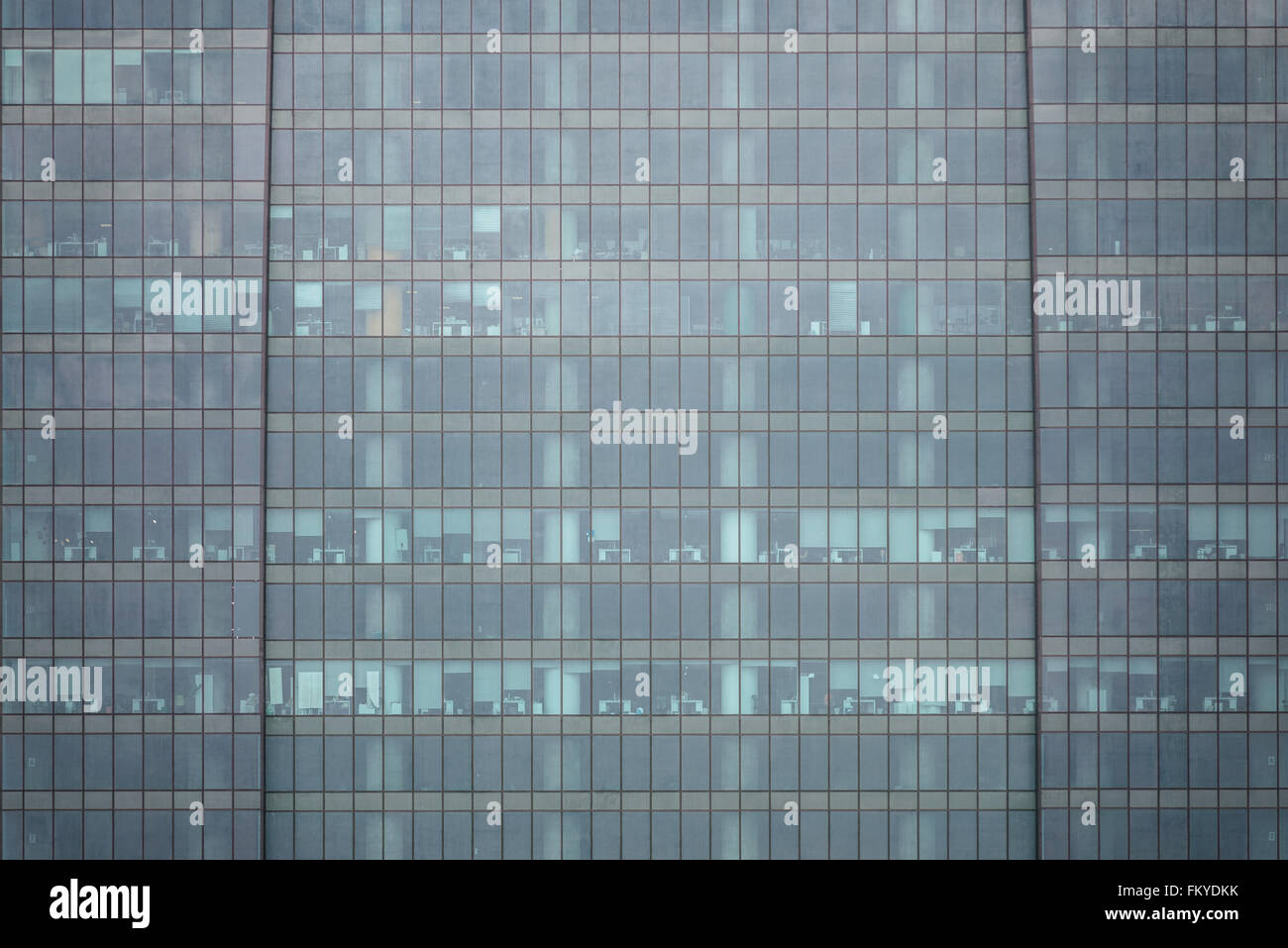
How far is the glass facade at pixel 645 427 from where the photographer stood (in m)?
35.9

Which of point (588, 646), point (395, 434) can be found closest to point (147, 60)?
point (395, 434)

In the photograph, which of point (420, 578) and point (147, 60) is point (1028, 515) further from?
point (147, 60)

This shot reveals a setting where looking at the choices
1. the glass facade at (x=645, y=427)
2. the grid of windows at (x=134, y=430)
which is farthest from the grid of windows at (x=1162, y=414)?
the grid of windows at (x=134, y=430)

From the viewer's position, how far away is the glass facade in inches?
1414

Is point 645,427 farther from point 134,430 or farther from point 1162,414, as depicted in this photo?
point 1162,414

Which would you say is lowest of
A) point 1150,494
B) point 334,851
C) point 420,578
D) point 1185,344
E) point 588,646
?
point 334,851

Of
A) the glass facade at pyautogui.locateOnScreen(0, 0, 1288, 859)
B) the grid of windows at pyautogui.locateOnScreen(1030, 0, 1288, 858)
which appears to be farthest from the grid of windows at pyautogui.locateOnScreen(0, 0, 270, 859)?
the grid of windows at pyautogui.locateOnScreen(1030, 0, 1288, 858)

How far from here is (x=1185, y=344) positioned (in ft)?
118

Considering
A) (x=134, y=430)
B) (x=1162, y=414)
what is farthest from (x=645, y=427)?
(x=1162, y=414)

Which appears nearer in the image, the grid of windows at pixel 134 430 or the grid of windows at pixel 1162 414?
the grid of windows at pixel 134 430

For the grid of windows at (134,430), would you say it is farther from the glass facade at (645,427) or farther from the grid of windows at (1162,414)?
the grid of windows at (1162,414)

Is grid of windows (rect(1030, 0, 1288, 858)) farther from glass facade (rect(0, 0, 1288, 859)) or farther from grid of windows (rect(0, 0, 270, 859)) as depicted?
grid of windows (rect(0, 0, 270, 859))

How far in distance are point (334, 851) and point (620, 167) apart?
24.5m

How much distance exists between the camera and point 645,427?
36125mm
